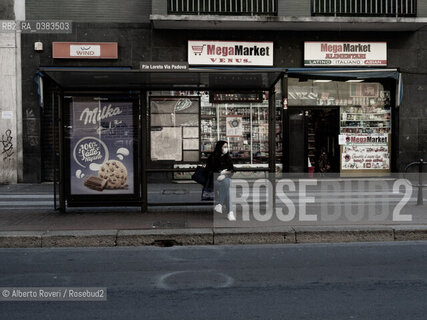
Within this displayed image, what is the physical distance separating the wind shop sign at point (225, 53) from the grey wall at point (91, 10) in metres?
1.87

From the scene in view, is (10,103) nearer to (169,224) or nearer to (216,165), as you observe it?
(216,165)

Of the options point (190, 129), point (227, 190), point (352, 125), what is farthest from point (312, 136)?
point (227, 190)

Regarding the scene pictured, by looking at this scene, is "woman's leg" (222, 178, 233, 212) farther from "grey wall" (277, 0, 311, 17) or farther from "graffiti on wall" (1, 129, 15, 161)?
"graffiti on wall" (1, 129, 15, 161)

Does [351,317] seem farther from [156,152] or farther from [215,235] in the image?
[156,152]

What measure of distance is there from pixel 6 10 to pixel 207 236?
11726 mm

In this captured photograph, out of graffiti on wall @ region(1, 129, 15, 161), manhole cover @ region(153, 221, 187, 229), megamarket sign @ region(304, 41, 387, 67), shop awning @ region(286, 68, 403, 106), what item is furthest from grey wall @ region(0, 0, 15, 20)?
manhole cover @ region(153, 221, 187, 229)

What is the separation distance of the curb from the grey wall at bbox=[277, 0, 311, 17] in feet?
32.2

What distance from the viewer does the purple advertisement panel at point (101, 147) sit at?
9445 mm

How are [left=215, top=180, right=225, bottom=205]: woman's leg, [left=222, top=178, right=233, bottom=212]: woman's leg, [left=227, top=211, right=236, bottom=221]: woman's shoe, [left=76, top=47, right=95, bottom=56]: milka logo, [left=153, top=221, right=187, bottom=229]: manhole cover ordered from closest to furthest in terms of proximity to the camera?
[left=153, top=221, right=187, bottom=229]: manhole cover, [left=227, top=211, right=236, bottom=221]: woman's shoe, [left=222, top=178, right=233, bottom=212]: woman's leg, [left=215, top=180, right=225, bottom=205]: woman's leg, [left=76, top=47, right=95, bottom=56]: milka logo

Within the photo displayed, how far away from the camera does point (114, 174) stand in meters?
9.48

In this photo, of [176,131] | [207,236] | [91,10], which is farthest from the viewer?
[91,10]

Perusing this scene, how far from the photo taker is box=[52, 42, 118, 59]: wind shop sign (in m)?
15.7

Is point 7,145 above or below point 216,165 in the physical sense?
above

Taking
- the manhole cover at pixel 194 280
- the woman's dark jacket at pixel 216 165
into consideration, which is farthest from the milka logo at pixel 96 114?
the manhole cover at pixel 194 280
